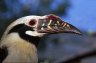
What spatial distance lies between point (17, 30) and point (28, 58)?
0.16 meters

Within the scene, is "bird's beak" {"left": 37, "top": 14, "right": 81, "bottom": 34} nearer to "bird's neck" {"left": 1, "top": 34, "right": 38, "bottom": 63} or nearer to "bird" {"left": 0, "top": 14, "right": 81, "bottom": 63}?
"bird" {"left": 0, "top": 14, "right": 81, "bottom": 63}

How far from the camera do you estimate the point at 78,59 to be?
2.85 m

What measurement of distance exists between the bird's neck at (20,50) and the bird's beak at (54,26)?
11cm

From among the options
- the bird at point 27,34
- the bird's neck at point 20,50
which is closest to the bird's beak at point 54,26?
the bird at point 27,34

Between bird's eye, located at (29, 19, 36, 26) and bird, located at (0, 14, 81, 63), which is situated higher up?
bird's eye, located at (29, 19, 36, 26)

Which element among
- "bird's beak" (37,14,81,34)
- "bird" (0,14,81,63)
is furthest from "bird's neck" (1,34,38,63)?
"bird's beak" (37,14,81,34)

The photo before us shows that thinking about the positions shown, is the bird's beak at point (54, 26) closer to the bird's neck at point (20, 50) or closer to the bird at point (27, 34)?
the bird at point (27, 34)

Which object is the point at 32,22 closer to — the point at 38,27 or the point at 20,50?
the point at 38,27

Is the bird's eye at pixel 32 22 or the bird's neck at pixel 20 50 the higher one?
the bird's eye at pixel 32 22

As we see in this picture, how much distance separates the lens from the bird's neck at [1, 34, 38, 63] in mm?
2133

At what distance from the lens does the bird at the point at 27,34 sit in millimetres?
2145

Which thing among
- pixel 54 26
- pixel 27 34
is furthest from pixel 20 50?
pixel 54 26

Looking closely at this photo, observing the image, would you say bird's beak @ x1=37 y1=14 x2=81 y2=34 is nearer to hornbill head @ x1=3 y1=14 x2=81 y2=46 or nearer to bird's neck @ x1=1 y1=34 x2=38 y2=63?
hornbill head @ x1=3 y1=14 x2=81 y2=46

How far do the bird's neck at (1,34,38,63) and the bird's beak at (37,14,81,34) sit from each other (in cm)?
11
